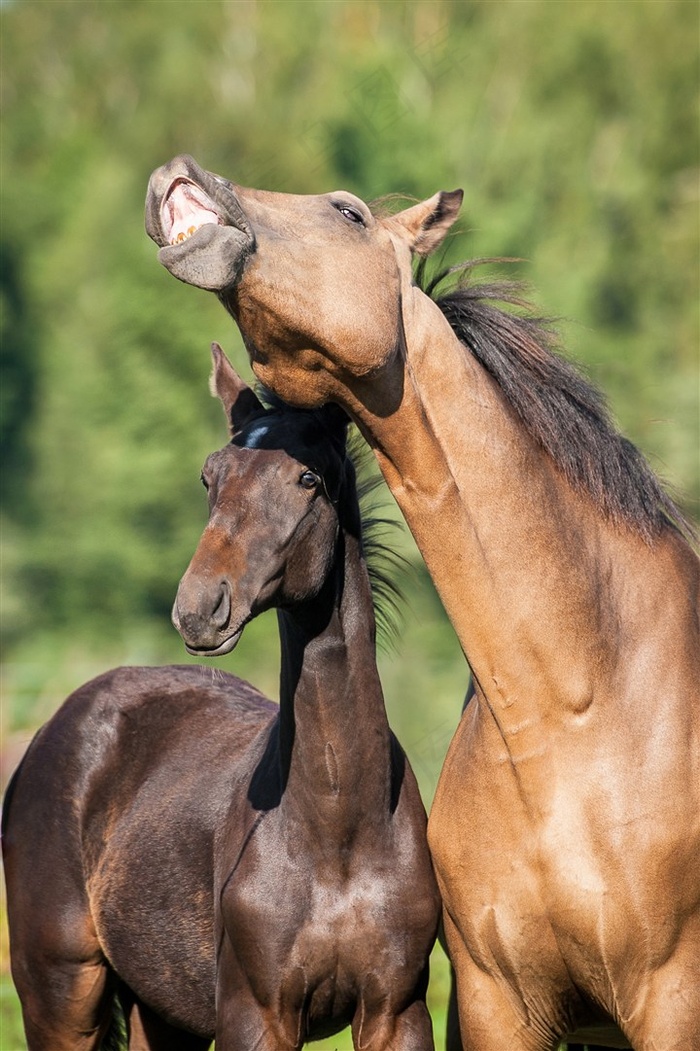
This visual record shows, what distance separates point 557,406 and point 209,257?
1.04m

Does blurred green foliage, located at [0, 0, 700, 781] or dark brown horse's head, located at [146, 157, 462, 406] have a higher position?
blurred green foliage, located at [0, 0, 700, 781]

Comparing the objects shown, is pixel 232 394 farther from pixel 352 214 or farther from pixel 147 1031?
pixel 147 1031

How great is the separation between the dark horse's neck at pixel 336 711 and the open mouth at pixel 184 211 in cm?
130

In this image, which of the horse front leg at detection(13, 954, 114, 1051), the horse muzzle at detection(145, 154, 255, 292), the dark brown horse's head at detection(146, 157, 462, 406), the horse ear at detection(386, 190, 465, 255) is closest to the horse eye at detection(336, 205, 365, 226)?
the dark brown horse's head at detection(146, 157, 462, 406)

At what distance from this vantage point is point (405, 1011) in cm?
414

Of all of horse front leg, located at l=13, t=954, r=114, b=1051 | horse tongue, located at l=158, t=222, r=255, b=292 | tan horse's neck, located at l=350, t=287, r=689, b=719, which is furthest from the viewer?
horse front leg, located at l=13, t=954, r=114, b=1051

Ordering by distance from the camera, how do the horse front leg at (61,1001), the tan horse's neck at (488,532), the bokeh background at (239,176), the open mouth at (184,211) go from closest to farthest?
the open mouth at (184,211) → the tan horse's neck at (488,532) → the horse front leg at (61,1001) → the bokeh background at (239,176)

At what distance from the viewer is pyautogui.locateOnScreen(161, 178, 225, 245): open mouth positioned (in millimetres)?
3129

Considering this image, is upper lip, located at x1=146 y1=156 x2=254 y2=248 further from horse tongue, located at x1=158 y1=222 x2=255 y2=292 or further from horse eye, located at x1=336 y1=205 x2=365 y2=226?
horse eye, located at x1=336 y1=205 x2=365 y2=226

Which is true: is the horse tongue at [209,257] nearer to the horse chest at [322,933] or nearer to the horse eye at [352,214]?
the horse eye at [352,214]

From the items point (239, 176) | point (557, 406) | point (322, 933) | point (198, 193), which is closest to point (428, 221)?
point (557, 406)

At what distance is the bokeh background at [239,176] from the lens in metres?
24.5

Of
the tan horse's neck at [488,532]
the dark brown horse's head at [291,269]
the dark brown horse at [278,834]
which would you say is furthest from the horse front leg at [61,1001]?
the dark brown horse's head at [291,269]

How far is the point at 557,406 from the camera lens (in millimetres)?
3668
